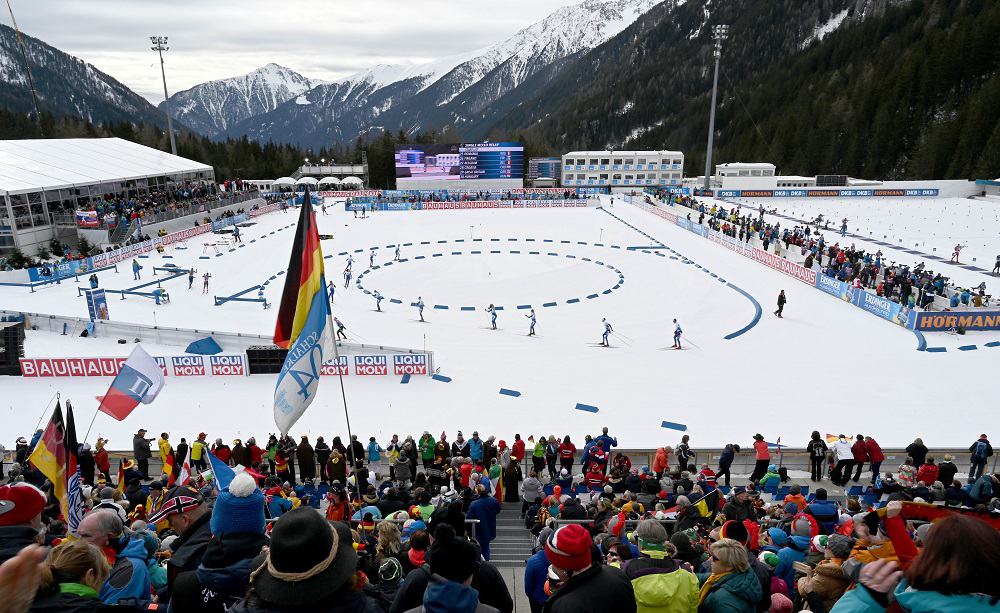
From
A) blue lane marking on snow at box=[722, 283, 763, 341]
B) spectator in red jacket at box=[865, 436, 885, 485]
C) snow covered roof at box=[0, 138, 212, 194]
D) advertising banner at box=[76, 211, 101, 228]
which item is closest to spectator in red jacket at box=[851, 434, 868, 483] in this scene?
spectator in red jacket at box=[865, 436, 885, 485]

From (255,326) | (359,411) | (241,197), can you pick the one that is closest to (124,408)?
(359,411)

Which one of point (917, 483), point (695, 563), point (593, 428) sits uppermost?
point (695, 563)

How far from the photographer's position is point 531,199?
60531 mm

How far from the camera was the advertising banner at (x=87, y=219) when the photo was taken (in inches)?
1480

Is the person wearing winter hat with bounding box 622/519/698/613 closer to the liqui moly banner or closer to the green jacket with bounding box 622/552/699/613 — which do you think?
the green jacket with bounding box 622/552/699/613

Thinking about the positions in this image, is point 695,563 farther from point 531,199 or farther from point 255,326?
point 531,199

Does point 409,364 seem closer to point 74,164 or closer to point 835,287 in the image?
point 835,287

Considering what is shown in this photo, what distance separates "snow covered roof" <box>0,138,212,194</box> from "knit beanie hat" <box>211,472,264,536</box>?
1609 inches

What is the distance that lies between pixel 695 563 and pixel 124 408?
10249 mm

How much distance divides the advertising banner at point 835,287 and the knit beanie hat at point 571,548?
27.0m

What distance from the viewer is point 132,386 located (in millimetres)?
11055

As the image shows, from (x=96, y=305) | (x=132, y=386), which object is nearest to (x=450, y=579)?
(x=132, y=386)

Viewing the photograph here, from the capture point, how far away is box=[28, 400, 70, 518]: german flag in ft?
22.7

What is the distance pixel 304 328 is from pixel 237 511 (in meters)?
4.27
